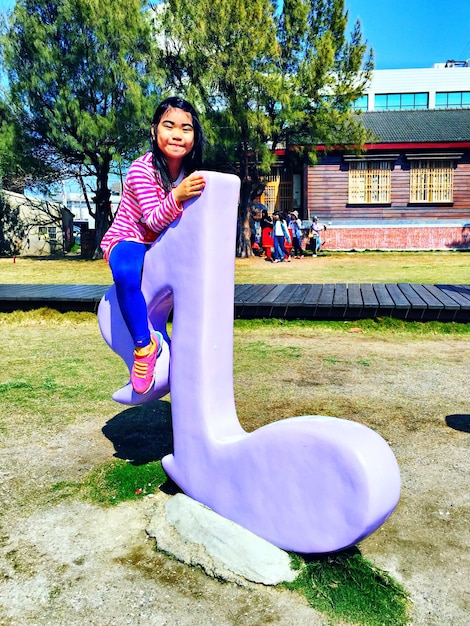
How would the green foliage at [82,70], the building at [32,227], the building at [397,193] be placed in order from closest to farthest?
the green foliage at [82,70], the building at [397,193], the building at [32,227]

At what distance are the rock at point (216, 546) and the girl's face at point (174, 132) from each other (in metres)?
1.76

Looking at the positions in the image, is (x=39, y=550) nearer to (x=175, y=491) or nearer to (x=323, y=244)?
(x=175, y=491)

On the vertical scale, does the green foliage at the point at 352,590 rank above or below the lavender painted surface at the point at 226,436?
below

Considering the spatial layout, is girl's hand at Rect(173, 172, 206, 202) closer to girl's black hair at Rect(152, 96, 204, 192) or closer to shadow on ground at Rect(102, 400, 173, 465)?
girl's black hair at Rect(152, 96, 204, 192)

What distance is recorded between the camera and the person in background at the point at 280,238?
58.4ft

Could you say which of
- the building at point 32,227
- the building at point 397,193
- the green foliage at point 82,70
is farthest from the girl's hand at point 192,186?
the building at point 32,227

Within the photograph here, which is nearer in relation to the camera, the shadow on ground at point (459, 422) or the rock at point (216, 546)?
the rock at point (216, 546)

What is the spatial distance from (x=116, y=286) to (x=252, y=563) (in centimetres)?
145

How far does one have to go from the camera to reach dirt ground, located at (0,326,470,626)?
2170 millimetres

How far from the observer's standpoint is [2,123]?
63.3 ft

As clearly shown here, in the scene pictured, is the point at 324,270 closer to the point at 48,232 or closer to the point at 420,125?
the point at 420,125

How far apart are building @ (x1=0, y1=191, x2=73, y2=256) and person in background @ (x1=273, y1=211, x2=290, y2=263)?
1039 centimetres

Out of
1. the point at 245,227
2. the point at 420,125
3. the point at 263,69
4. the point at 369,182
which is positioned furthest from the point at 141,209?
the point at 420,125

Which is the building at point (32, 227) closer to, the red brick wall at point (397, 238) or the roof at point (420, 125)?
the red brick wall at point (397, 238)
